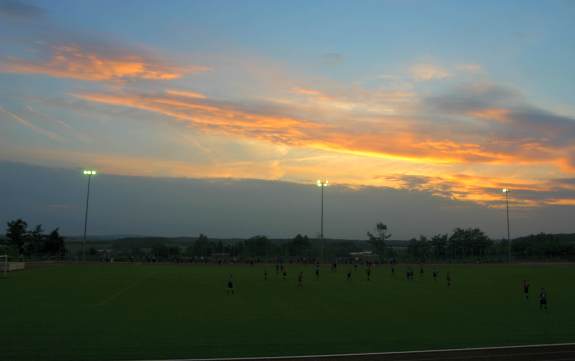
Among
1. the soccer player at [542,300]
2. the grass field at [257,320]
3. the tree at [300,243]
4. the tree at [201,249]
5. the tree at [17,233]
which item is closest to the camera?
the grass field at [257,320]

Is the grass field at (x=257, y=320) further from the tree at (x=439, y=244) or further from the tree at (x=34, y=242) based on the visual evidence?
the tree at (x=439, y=244)

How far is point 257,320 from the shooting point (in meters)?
24.5

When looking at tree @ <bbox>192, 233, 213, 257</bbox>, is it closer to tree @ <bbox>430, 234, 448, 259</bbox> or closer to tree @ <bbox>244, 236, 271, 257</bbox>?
tree @ <bbox>244, 236, 271, 257</bbox>

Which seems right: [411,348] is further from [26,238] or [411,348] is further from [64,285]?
[26,238]

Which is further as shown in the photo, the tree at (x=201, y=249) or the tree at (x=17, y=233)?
the tree at (x=201, y=249)

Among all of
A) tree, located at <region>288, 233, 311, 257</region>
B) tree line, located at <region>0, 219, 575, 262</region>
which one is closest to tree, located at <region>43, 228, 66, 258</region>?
tree line, located at <region>0, 219, 575, 262</region>

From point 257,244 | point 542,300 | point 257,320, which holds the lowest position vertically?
point 257,320

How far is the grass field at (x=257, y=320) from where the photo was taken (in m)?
18.4

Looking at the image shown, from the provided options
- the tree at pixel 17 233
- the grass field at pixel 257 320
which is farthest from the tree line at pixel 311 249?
the grass field at pixel 257 320

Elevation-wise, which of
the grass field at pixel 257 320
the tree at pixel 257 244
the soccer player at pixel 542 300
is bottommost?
the grass field at pixel 257 320

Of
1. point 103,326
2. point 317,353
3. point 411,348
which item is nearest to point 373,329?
point 411,348

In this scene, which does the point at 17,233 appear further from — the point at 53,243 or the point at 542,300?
the point at 542,300

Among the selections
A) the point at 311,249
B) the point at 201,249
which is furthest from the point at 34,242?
the point at 311,249

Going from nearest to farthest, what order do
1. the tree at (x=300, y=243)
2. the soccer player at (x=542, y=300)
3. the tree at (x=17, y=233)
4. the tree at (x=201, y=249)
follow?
the soccer player at (x=542, y=300) → the tree at (x=17, y=233) → the tree at (x=201, y=249) → the tree at (x=300, y=243)
